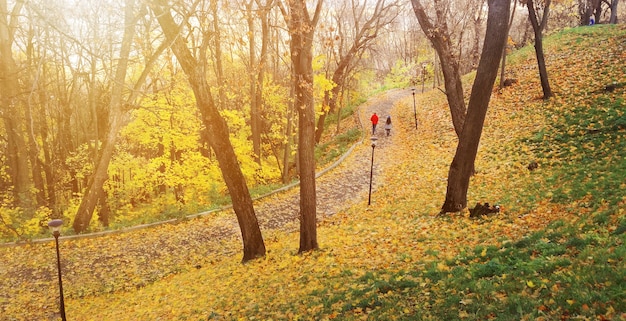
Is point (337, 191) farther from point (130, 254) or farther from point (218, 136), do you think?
point (218, 136)

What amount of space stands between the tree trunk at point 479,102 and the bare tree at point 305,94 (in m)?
4.02

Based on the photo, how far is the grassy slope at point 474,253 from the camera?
5.10 meters

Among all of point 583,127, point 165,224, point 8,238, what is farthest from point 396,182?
point 8,238

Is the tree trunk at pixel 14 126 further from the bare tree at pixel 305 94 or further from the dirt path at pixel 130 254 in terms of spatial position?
the bare tree at pixel 305 94

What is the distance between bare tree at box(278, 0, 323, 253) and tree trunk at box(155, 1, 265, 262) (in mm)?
1485

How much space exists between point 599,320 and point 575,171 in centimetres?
790

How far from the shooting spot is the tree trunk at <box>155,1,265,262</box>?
29.4ft

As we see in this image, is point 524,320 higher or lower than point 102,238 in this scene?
higher

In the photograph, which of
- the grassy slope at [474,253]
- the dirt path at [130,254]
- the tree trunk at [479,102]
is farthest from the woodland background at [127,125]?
the tree trunk at [479,102]

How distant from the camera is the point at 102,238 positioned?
46.6ft

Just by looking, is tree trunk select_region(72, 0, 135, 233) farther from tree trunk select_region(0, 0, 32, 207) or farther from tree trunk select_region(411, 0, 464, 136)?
tree trunk select_region(411, 0, 464, 136)

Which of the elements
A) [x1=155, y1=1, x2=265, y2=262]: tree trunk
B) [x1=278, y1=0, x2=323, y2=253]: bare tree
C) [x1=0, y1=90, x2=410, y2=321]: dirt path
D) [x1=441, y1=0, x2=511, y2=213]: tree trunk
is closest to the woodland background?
[x1=0, y1=90, x2=410, y2=321]: dirt path

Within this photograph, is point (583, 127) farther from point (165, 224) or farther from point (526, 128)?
point (165, 224)

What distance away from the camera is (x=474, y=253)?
720cm
